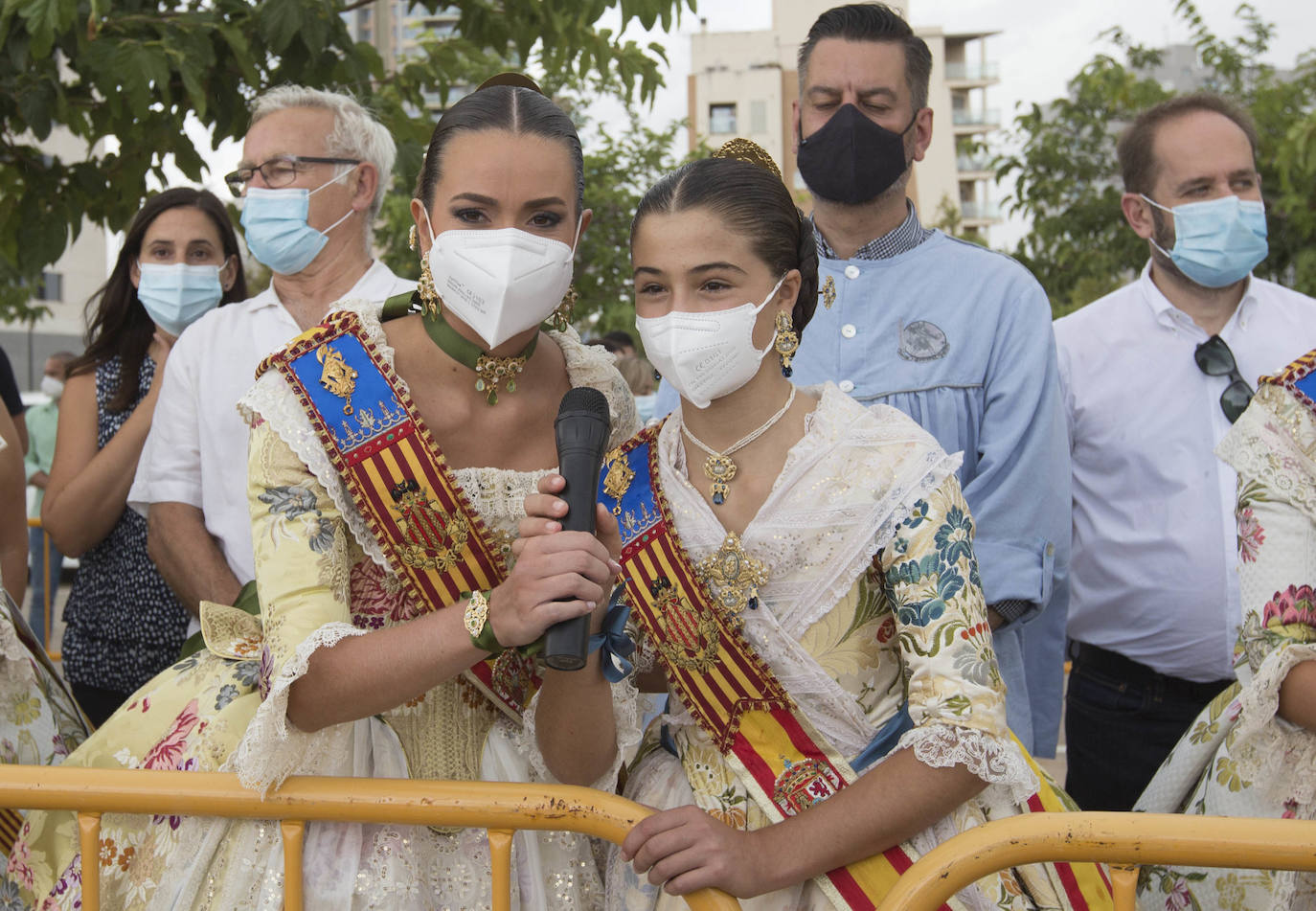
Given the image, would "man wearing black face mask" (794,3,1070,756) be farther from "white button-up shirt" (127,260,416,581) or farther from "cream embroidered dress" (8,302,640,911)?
"white button-up shirt" (127,260,416,581)

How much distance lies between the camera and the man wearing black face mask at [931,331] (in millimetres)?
2945

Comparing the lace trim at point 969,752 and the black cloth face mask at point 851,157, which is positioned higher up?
the black cloth face mask at point 851,157

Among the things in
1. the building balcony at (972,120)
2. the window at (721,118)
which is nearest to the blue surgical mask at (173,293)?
the window at (721,118)

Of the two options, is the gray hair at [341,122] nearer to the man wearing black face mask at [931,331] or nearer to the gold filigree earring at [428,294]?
the man wearing black face mask at [931,331]

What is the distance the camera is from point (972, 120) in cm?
6950

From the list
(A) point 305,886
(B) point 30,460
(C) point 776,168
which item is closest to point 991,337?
(C) point 776,168

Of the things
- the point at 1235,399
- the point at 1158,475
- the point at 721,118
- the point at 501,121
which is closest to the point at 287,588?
the point at 501,121

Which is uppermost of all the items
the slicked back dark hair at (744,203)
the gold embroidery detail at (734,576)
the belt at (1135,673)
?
the slicked back dark hair at (744,203)

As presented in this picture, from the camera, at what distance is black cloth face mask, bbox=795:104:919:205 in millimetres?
3164

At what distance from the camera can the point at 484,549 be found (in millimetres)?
2387

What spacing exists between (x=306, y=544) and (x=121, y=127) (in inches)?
122

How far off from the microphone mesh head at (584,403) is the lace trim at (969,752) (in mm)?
713

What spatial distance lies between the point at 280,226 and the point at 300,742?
1964 mm

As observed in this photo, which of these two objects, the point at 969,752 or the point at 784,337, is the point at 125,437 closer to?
the point at 784,337
